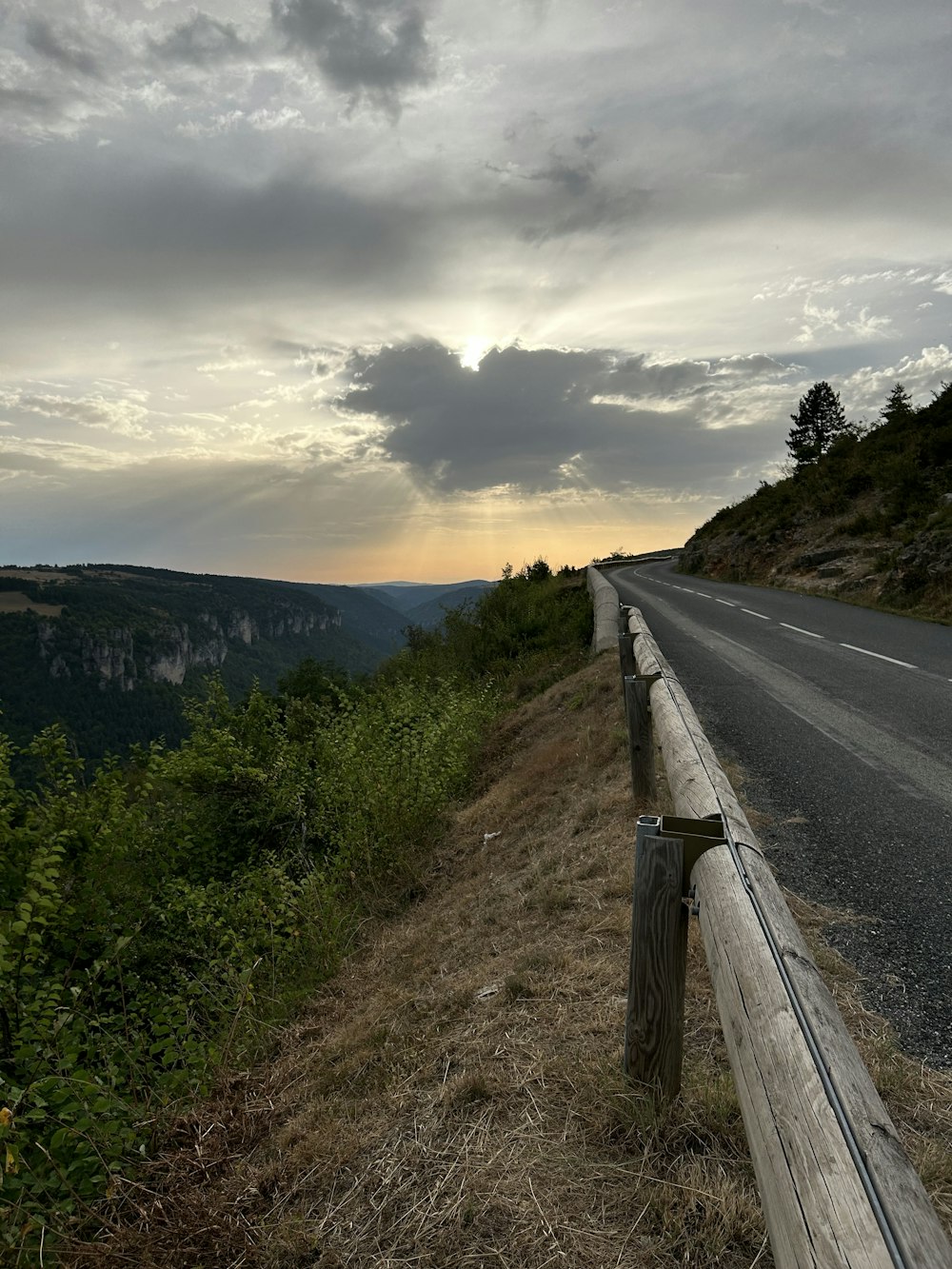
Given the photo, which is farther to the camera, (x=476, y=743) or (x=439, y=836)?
(x=476, y=743)

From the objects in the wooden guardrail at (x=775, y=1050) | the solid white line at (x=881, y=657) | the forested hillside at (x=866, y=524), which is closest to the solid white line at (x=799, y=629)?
the solid white line at (x=881, y=657)

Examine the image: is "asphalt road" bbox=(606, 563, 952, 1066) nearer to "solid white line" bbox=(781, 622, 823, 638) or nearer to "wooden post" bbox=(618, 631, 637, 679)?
"solid white line" bbox=(781, 622, 823, 638)

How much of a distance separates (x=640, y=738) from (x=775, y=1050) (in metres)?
3.77

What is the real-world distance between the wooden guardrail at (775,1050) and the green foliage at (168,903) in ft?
6.70

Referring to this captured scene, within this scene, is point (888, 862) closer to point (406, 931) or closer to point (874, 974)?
point (874, 974)

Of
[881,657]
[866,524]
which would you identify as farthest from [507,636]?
[866,524]

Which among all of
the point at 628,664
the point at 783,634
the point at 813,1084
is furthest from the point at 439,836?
the point at 783,634

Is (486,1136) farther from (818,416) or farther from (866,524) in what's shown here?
(818,416)

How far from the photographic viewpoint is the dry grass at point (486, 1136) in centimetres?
203

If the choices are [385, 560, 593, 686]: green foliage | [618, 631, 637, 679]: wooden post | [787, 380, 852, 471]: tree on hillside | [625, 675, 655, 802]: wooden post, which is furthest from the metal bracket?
[787, 380, 852, 471]: tree on hillside

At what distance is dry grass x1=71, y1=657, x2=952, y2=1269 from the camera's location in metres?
2.03

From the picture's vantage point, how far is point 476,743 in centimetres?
1042

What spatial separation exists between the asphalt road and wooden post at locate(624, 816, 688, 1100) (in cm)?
105

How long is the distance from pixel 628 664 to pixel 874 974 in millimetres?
4218
